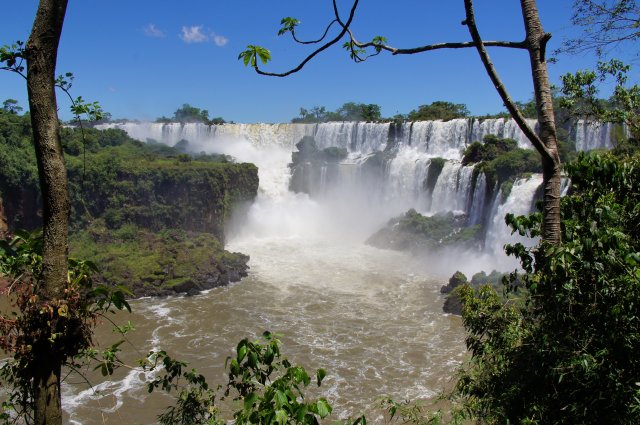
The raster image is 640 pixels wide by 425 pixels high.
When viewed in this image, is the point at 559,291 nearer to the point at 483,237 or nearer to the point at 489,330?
the point at 489,330

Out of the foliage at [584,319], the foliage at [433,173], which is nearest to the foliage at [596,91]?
the foliage at [584,319]

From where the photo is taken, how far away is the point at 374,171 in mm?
33750

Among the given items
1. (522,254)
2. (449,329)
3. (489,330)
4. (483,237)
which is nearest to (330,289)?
(449,329)

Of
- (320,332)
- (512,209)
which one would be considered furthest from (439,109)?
(320,332)

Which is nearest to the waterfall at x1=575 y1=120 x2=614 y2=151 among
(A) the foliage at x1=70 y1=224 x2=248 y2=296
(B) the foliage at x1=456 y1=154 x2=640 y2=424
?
(A) the foliage at x1=70 y1=224 x2=248 y2=296

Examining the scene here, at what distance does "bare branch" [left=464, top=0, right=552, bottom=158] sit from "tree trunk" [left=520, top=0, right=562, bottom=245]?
0.34 feet

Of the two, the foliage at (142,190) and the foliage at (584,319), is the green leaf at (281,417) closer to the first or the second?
the foliage at (584,319)

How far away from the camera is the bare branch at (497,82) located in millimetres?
2686

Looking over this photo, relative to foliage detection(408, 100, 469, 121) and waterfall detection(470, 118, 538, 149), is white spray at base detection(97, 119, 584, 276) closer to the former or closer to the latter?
waterfall detection(470, 118, 538, 149)

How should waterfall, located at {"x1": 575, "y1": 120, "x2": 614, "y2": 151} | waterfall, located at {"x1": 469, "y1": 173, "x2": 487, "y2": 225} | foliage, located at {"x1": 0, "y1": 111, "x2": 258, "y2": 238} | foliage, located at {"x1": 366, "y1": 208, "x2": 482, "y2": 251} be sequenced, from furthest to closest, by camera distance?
foliage, located at {"x1": 0, "y1": 111, "x2": 258, "y2": 238} → waterfall, located at {"x1": 469, "y1": 173, "x2": 487, "y2": 225} → foliage, located at {"x1": 366, "y1": 208, "x2": 482, "y2": 251} → waterfall, located at {"x1": 575, "y1": 120, "x2": 614, "y2": 151}

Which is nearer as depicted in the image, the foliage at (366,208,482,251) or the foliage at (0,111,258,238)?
the foliage at (366,208,482,251)

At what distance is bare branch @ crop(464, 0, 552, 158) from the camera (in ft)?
8.81

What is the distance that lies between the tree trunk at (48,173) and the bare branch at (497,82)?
210 centimetres

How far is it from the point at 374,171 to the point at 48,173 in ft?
105
